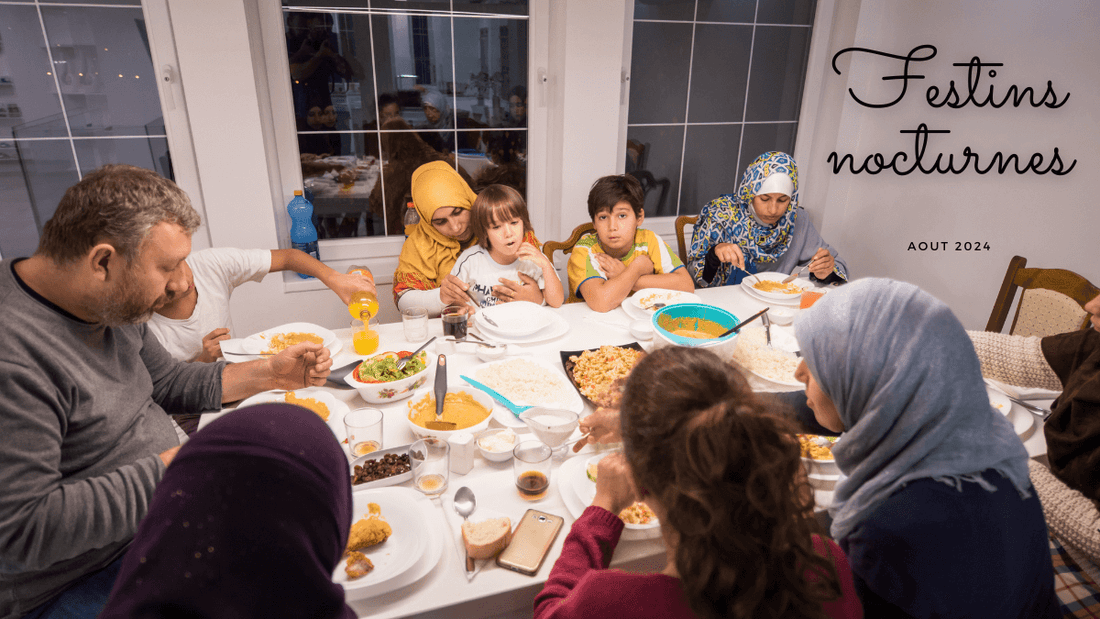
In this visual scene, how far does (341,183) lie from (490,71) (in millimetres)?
1106

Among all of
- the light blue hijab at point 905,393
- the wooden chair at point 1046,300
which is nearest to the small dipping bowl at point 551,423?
the light blue hijab at point 905,393

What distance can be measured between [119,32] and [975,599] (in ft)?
12.4

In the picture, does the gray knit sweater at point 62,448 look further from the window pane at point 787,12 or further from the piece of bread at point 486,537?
the window pane at point 787,12

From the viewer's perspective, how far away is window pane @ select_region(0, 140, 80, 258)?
8.83ft

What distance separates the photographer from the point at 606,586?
85 centimetres

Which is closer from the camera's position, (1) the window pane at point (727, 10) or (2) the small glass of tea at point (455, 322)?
(2) the small glass of tea at point (455, 322)

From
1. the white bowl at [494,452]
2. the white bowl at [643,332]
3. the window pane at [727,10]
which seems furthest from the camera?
the window pane at [727,10]

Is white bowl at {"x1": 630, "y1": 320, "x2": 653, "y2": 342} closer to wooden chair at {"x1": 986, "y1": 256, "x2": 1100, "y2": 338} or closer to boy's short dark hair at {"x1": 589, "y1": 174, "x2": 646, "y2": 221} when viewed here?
boy's short dark hair at {"x1": 589, "y1": 174, "x2": 646, "y2": 221}

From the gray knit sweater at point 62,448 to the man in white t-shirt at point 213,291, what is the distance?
77cm

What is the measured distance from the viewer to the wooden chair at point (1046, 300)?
208 cm

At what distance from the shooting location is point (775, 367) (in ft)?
5.99

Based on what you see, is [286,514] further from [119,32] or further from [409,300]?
[119,32]

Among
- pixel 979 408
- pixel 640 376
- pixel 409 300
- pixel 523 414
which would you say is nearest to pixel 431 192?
pixel 409 300

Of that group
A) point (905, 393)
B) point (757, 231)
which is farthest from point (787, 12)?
point (905, 393)
